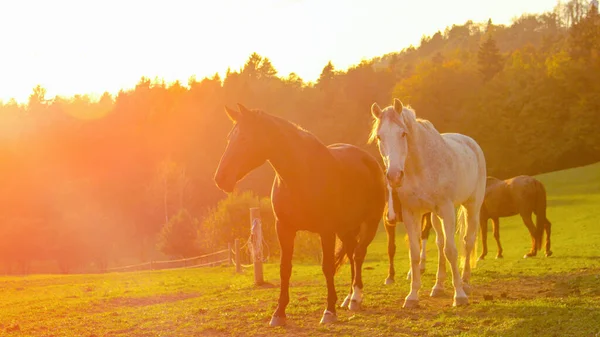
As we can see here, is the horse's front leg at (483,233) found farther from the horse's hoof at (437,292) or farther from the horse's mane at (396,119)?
the horse's mane at (396,119)

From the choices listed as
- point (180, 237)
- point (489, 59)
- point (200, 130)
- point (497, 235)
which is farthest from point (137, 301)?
point (489, 59)

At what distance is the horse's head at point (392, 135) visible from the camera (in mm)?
7844

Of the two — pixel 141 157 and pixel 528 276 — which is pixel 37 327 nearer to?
pixel 528 276

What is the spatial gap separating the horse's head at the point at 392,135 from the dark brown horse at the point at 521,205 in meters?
11.6

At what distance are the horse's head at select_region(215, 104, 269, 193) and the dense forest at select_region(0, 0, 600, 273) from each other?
3880 centimetres

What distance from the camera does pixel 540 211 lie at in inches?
754

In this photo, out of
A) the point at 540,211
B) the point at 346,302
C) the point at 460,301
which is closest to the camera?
the point at 460,301

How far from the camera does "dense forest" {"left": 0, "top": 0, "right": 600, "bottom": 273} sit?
60.0 metres

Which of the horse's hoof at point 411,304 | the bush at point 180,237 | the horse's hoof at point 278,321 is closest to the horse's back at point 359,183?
the horse's hoof at point 411,304

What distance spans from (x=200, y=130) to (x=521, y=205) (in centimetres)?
6047

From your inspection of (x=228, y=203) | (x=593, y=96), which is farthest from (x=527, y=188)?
(x=593, y=96)

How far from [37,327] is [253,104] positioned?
2757 inches

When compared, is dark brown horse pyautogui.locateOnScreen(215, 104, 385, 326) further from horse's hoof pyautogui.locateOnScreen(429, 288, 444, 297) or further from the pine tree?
the pine tree

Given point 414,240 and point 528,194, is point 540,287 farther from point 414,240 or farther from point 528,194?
point 528,194
